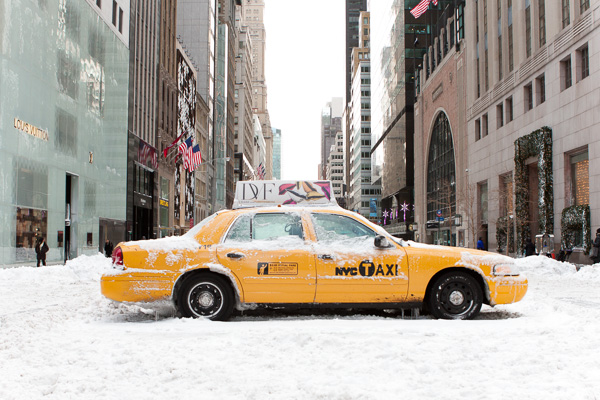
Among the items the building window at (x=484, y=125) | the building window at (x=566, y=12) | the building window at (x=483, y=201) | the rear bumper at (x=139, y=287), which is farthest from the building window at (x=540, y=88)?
the rear bumper at (x=139, y=287)

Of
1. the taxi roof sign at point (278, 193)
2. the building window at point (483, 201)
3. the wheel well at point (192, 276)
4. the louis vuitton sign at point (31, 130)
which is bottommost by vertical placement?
the wheel well at point (192, 276)

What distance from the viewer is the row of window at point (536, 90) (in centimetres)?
2958

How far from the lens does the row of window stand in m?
29.6

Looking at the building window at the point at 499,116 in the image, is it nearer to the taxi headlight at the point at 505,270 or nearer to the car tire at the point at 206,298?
the taxi headlight at the point at 505,270

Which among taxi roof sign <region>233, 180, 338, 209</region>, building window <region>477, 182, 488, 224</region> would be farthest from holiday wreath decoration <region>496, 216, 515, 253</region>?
taxi roof sign <region>233, 180, 338, 209</region>

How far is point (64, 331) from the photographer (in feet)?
22.0

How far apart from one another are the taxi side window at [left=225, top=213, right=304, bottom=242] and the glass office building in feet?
59.0

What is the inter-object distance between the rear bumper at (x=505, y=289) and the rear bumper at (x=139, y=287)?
4.15m

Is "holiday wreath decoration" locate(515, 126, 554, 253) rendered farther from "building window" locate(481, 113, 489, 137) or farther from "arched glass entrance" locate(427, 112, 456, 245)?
"arched glass entrance" locate(427, 112, 456, 245)

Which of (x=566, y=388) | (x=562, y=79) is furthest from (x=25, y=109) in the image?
(x=562, y=79)

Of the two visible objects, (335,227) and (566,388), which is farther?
(335,227)

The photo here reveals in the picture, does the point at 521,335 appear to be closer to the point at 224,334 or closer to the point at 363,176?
the point at 224,334

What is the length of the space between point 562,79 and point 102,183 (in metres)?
27.3

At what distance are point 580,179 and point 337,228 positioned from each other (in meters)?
26.0
